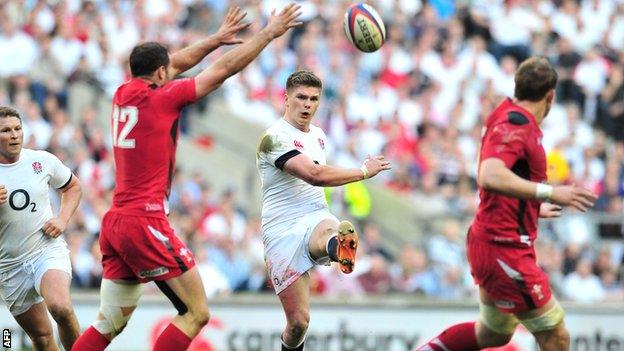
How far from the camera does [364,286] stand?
66.0 feet

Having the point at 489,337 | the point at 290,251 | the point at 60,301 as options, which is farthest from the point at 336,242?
the point at 60,301

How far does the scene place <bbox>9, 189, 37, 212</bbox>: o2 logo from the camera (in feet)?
40.6

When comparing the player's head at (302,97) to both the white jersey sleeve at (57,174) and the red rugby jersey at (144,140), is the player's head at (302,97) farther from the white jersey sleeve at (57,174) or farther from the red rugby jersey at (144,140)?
the white jersey sleeve at (57,174)

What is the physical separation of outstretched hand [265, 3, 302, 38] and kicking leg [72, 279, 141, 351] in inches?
88.5

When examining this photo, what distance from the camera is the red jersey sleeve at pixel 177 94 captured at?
11711 millimetres

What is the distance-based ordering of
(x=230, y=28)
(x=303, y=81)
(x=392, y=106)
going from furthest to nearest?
(x=392, y=106) < (x=303, y=81) < (x=230, y=28)

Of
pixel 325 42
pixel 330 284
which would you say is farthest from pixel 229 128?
pixel 330 284

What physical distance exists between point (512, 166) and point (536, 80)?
0.66 metres

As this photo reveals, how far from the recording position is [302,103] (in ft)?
41.3

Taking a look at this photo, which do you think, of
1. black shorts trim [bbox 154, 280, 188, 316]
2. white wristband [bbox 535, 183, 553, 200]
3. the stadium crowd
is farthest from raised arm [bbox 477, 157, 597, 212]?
the stadium crowd

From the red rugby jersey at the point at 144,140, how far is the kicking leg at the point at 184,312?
1.79 feet

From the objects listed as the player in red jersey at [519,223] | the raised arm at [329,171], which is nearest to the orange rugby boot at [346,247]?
the raised arm at [329,171]

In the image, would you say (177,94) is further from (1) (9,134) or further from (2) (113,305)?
(2) (113,305)

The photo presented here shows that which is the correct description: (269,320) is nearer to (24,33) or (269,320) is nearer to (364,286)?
(364,286)
